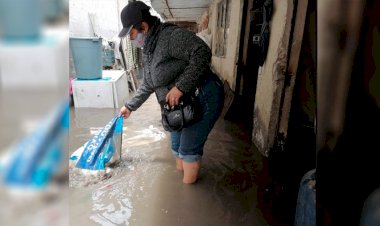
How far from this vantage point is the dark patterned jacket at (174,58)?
5.44ft

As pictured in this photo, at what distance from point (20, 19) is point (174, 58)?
155cm

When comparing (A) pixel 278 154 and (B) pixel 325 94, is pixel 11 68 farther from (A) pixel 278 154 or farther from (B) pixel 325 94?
(A) pixel 278 154

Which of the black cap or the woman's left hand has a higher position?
the black cap

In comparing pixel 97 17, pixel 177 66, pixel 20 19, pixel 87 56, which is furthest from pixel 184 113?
pixel 97 17

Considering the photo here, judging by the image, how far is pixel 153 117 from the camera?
3.88m

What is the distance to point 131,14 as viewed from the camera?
1650 mm

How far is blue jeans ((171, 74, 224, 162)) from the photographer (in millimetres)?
→ 1796

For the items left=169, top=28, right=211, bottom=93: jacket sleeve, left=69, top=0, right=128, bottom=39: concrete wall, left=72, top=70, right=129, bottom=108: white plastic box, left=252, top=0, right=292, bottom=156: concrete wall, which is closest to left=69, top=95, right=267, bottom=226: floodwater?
left=252, top=0, right=292, bottom=156: concrete wall

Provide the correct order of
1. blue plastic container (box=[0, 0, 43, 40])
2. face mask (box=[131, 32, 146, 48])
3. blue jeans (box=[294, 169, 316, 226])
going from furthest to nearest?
face mask (box=[131, 32, 146, 48]) → blue jeans (box=[294, 169, 316, 226]) → blue plastic container (box=[0, 0, 43, 40])

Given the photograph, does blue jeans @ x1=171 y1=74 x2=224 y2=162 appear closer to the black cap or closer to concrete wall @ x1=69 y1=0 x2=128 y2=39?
the black cap

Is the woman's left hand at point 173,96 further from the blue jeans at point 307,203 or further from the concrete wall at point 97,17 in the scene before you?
the concrete wall at point 97,17

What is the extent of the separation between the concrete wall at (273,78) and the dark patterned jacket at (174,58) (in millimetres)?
809

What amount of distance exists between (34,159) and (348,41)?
0.53 m

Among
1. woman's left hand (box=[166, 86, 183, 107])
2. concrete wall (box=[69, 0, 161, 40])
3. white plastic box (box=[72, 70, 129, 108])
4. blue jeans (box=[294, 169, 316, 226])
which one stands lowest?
white plastic box (box=[72, 70, 129, 108])
